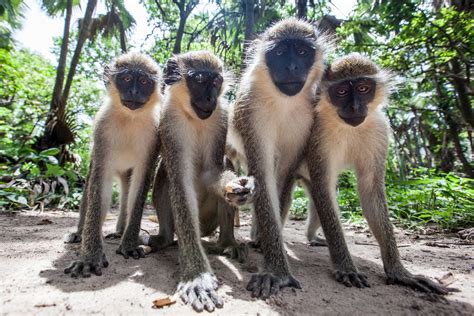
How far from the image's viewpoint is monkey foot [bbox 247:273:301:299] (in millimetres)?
2721

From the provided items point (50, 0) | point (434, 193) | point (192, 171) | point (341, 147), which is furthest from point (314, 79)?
point (50, 0)

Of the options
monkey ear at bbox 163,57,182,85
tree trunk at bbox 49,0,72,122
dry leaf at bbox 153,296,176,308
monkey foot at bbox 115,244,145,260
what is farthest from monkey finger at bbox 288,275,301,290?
tree trunk at bbox 49,0,72,122

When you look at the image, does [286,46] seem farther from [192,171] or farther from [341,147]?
[192,171]

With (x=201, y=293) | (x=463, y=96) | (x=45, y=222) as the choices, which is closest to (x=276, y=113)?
(x=201, y=293)

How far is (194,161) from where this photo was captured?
12.3 ft

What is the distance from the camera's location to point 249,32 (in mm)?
8922

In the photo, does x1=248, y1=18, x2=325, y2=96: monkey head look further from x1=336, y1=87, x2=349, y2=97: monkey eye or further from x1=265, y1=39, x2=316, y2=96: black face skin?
x1=336, y1=87, x2=349, y2=97: monkey eye

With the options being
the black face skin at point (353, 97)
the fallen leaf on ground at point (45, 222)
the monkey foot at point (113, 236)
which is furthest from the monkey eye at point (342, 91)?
the fallen leaf on ground at point (45, 222)

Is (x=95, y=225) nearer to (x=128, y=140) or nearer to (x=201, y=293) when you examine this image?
(x=128, y=140)

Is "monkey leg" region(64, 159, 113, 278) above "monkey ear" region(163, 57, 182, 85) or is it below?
below

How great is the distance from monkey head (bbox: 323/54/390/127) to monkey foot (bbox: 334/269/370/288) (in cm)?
131

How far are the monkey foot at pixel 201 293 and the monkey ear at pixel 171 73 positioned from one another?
2.03m

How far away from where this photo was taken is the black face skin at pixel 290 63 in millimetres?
3408

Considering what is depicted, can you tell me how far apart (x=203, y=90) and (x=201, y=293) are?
6.25 ft
